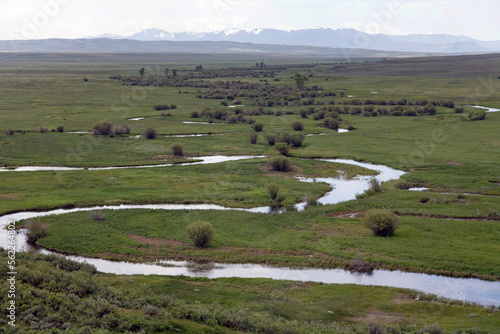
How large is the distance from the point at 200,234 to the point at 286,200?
11.2m

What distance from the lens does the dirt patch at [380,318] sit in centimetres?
2195

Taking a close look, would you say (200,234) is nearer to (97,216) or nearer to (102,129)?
(97,216)

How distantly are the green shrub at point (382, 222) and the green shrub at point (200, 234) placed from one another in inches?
397

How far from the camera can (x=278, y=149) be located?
189ft

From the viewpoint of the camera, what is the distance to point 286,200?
4031cm

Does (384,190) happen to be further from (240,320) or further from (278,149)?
(240,320)

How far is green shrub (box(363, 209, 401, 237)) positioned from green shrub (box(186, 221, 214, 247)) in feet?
33.0

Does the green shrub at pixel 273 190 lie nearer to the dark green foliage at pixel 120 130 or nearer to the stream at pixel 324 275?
the stream at pixel 324 275

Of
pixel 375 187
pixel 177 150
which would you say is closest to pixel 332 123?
pixel 177 150

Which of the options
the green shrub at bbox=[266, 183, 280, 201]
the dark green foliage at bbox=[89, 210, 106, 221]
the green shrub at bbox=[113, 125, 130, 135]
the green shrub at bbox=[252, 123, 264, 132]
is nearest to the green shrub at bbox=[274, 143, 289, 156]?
the green shrub at bbox=[252, 123, 264, 132]

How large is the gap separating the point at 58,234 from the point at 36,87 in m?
104

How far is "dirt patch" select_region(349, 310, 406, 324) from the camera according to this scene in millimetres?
21953

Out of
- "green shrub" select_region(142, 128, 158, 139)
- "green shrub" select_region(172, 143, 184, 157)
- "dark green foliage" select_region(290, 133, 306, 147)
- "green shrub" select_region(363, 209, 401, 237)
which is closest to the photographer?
"green shrub" select_region(363, 209, 401, 237)

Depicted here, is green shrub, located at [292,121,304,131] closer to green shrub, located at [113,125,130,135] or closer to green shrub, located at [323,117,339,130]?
green shrub, located at [323,117,339,130]
